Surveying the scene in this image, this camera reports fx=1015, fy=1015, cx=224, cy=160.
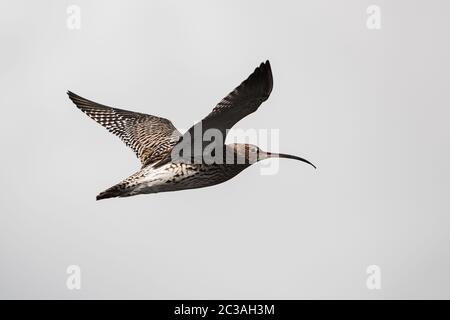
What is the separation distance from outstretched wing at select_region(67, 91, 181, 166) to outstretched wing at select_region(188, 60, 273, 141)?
4108 millimetres

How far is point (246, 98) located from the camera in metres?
16.9

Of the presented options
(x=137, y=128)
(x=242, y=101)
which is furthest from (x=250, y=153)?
(x=137, y=128)

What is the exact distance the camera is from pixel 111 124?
75.7 feet

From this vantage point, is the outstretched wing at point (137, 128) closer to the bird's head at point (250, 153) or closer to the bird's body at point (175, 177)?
the bird's body at point (175, 177)

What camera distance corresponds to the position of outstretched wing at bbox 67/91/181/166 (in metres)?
21.7

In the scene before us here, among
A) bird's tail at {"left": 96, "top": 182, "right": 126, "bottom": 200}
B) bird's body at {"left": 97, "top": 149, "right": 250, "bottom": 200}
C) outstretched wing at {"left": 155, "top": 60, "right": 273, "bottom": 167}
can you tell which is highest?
outstretched wing at {"left": 155, "top": 60, "right": 273, "bottom": 167}

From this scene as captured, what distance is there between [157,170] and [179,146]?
71 cm

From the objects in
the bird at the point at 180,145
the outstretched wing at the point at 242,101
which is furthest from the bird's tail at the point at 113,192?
the outstretched wing at the point at 242,101

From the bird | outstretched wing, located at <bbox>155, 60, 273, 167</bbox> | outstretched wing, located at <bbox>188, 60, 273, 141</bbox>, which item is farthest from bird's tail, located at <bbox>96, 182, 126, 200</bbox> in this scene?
outstretched wing, located at <bbox>188, 60, 273, 141</bbox>

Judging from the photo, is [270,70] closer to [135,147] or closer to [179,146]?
[179,146]

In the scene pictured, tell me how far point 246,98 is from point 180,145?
7.97 feet

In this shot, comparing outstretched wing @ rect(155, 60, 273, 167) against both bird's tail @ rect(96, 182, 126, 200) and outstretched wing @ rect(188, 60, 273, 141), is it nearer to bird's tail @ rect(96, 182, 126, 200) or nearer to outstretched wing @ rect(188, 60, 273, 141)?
outstretched wing @ rect(188, 60, 273, 141)

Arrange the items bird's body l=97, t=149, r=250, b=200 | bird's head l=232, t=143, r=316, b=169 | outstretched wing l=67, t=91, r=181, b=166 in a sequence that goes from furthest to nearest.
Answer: outstretched wing l=67, t=91, r=181, b=166 < bird's head l=232, t=143, r=316, b=169 < bird's body l=97, t=149, r=250, b=200

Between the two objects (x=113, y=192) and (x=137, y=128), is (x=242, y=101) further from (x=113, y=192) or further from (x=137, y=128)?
(x=137, y=128)
